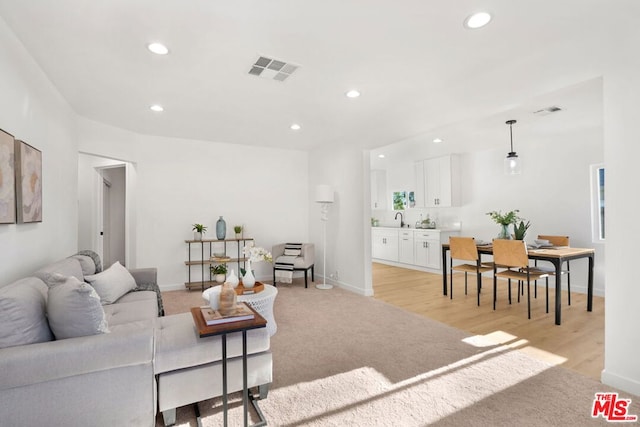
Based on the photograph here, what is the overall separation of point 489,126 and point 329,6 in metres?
3.53

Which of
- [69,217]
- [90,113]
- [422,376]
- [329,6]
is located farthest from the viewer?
[90,113]

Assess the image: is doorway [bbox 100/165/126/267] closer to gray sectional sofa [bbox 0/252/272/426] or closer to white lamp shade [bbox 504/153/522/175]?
gray sectional sofa [bbox 0/252/272/426]

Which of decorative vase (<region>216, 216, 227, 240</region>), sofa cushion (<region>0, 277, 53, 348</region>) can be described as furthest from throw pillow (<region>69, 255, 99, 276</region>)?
decorative vase (<region>216, 216, 227, 240</region>)

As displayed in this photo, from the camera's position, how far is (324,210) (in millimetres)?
5723

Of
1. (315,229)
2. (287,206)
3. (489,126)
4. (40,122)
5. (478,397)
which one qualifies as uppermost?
(489,126)

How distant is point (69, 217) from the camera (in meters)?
3.78

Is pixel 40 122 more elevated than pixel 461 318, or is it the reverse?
pixel 40 122

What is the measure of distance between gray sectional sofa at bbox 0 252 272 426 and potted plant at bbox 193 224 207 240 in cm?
317

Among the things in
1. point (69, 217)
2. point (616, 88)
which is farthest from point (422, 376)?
point (69, 217)

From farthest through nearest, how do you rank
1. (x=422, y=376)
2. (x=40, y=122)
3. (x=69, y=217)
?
(x=69, y=217)
(x=40, y=122)
(x=422, y=376)

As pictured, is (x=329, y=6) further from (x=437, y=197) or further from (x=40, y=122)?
(x=437, y=197)

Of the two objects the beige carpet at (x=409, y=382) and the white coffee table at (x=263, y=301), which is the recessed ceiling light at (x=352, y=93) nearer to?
the white coffee table at (x=263, y=301)

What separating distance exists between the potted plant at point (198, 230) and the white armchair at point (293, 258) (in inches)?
47.5

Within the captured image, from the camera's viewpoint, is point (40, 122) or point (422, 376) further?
point (40, 122)
